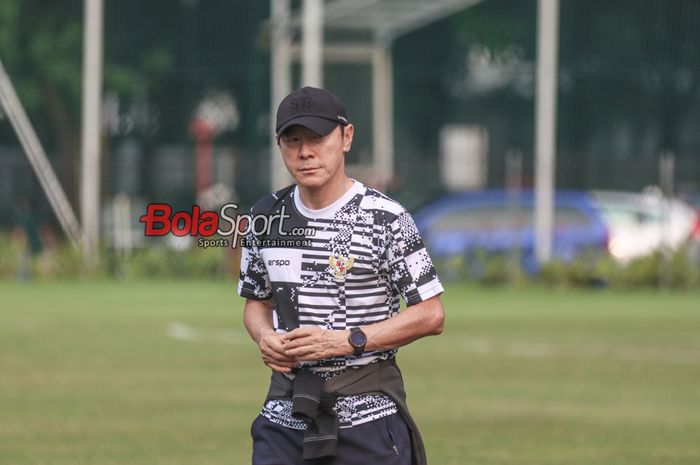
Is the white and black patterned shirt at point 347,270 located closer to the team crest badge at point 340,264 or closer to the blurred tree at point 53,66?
the team crest badge at point 340,264

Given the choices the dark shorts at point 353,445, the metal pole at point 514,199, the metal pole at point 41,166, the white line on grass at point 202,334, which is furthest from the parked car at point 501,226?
the dark shorts at point 353,445

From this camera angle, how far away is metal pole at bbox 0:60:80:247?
37312 millimetres

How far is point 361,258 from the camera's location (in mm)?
6465

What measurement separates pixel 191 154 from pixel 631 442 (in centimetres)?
3087

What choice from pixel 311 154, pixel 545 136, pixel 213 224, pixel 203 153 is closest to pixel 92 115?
pixel 203 153

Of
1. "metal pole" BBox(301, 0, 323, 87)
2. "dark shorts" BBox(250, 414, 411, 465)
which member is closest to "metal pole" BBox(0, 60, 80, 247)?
"metal pole" BBox(301, 0, 323, 87)

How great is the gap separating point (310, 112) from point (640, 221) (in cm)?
2951

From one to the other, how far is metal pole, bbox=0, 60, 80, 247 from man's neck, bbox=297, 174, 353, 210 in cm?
3023

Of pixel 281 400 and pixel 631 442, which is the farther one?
pixel 631 442

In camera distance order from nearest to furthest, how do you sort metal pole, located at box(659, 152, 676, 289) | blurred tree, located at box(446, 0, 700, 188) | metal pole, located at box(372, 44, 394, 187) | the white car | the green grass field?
1. the green grass field
2. metal pole, located at box(659, 152, 676, 289)
3. the white car
4. metal pole, located at box(372, 44, 394, 187)
5. blurred tree, located at box(446, 0, 700, 188)

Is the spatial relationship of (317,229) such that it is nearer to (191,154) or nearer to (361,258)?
(361,258)

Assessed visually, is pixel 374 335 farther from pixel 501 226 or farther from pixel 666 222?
pixel 501 226

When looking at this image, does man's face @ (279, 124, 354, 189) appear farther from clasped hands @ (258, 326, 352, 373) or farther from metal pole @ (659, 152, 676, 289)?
metal pole @ (659, 152, 676, 289)

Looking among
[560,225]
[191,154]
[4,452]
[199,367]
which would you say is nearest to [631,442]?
[4,452]
